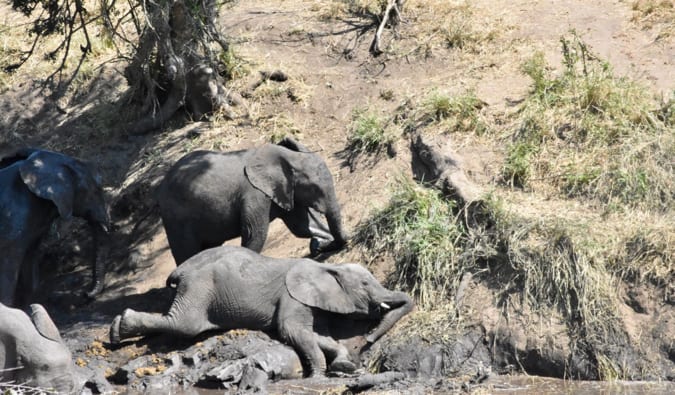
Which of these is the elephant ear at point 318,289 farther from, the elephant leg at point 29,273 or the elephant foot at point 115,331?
the elephant leg at point 29,273

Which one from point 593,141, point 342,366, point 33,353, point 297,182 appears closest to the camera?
point 33,353

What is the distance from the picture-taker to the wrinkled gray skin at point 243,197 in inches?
496

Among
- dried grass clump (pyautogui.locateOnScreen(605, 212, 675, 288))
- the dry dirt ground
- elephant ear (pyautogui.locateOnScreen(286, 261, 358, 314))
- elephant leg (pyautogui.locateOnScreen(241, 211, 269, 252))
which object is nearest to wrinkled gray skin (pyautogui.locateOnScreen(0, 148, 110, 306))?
the dry dirt ground

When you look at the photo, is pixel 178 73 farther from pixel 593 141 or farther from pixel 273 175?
pixel 593 141

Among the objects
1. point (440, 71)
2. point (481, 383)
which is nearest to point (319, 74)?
point (440, 71)

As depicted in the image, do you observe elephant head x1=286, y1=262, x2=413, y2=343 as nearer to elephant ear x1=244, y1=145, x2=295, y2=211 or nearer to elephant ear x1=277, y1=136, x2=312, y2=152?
elephant ear x1=244, y1=145, x2=295, y2=211

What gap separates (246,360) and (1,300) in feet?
9.24

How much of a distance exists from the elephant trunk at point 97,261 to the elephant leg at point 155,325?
1.75 meters

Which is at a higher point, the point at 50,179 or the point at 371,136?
the point at 50,179

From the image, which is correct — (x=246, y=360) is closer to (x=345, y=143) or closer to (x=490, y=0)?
(x=345, y=143)

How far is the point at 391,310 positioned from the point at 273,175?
194 cm

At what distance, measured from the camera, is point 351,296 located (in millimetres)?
11844

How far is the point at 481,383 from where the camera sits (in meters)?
10.7

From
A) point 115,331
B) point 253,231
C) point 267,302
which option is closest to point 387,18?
point 253,231
